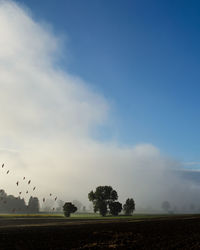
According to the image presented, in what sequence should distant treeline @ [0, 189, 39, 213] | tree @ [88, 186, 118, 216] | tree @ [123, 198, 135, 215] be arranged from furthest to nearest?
distant treeline @ [0, 189, 39, 213]
tree @ [123, 198, 135, 215]
tree @ [88, 186, 118, 216]

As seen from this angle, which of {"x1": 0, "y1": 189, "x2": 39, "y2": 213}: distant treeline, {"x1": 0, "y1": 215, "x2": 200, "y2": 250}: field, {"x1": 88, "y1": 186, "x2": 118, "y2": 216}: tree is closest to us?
{"x1": 0, "y1": 215, "x2": 200, "y2": 250}: field

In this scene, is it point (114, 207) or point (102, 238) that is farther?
point (114, 207)

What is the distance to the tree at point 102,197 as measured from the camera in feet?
358

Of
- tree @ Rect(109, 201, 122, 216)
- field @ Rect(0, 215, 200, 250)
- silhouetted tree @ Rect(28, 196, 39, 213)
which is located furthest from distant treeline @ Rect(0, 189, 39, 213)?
field @ Rect(0, 215, 200, 250)

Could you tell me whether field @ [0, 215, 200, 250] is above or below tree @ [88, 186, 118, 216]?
below

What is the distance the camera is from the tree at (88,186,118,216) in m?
109

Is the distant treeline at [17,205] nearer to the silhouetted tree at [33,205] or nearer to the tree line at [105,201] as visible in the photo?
the silhouetted tree at [33,205]

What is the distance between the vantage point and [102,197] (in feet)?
365

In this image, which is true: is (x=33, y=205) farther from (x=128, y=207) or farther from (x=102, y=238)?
(x=102, y=238)

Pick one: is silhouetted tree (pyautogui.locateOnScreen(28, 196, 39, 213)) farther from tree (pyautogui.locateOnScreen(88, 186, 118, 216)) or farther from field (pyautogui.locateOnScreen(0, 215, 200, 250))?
field (pyautogui.locateOnScreen(0, 215, 200, 250))

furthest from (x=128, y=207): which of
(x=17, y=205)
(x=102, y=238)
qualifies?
(x=102, y=238)

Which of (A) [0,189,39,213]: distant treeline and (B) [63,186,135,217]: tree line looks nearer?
(B) [63,186,135,217]: tree line

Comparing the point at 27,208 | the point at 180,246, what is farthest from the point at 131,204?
the point at 180,246

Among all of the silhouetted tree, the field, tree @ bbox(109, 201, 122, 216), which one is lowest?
the field
